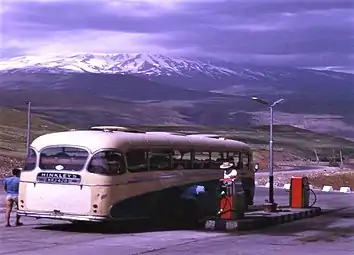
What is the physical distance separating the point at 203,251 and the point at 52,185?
469 centimetres

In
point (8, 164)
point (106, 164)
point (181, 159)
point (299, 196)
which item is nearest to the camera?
point (106, 164)

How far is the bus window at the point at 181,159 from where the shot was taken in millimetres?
21469

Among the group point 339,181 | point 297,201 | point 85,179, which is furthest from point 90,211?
point 339,181

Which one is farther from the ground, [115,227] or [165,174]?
[165,174]

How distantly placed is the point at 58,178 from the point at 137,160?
1.96 meters

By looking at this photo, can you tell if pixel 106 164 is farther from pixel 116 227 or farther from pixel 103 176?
pixel 116 227

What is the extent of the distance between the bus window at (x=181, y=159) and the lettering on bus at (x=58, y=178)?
10.6 ft

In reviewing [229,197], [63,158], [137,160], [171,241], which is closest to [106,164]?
[63,158]

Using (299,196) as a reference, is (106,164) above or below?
above

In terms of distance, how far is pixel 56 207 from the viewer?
61.8ft

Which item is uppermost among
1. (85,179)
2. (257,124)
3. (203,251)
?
(257,124)

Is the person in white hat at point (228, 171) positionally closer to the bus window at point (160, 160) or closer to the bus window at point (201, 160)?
the bus window at point (201, 160)

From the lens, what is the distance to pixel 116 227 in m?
20.3

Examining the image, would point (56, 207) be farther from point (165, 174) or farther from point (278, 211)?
point (278, 211)
